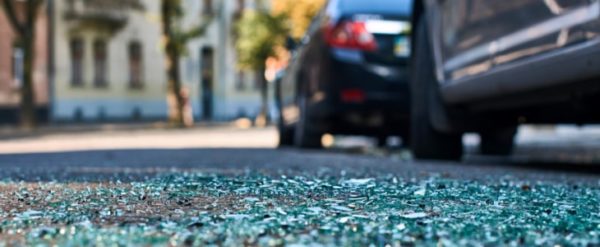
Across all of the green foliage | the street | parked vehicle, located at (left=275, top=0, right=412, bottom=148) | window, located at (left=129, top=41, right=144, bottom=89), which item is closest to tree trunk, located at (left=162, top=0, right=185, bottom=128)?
window, located at (left=129, top=41, right=144, bottom=89)

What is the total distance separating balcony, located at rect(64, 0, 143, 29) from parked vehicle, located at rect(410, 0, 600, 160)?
29425 millimetres

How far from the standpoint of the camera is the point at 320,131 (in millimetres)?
9398

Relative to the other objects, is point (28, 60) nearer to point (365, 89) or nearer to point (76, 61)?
point (76, 61)

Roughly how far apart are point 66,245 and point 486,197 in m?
1.66

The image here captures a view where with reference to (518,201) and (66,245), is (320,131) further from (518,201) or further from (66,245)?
(66,245)

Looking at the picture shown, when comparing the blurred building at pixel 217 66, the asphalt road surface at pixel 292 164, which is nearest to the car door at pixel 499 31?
the asphalt road surface at pixel 292 164

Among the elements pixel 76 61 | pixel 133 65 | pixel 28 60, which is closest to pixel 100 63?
pixel 76 61

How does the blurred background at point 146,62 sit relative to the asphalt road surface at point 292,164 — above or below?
above

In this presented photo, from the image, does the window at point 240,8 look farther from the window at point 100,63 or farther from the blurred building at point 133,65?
the window at point 100,63

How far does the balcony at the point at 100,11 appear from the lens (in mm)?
34844

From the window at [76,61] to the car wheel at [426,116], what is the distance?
99.5 ft

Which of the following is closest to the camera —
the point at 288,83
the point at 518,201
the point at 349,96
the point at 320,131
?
A: the point at 518,201

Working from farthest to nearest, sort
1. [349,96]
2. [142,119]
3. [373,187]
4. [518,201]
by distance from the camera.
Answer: [142,119] → [349,96] → [373,187] → [518,201]

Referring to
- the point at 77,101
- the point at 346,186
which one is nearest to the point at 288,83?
the point at 346,186
